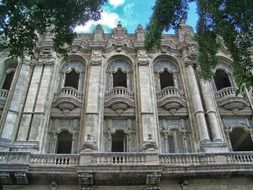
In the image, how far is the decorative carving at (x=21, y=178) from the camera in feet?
44.6

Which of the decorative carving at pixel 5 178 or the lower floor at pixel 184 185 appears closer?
the decorative carving at pixel 5 178

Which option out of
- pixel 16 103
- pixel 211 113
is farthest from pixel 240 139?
pixel 16 103

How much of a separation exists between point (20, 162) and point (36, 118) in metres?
3.12

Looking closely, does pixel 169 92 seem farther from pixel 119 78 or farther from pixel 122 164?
pixel 122 164

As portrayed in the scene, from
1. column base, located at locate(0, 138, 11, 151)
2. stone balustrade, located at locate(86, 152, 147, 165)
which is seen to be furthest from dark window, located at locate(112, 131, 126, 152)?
column base, located at locate(0, 138, 11, 151)

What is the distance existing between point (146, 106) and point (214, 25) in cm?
702

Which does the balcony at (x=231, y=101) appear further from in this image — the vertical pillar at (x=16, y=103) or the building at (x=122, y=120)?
the vertical pillar at (x=16, y=103)

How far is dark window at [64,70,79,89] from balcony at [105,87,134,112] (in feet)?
9.98

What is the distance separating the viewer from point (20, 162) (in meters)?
14.1

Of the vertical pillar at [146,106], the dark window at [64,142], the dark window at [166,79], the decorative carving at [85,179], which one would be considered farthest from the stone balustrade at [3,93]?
the dark window at [166,79]

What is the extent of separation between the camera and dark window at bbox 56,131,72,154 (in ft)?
56.9

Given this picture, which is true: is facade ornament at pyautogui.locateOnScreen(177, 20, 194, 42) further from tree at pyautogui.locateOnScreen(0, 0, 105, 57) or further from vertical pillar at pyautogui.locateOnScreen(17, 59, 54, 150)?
tree at pyautogui.locateOnScreen(0, 0, 105, 57)

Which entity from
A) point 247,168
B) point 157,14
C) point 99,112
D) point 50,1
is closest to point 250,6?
point 157,14

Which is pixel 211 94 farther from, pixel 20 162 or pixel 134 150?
pixel 20 162
